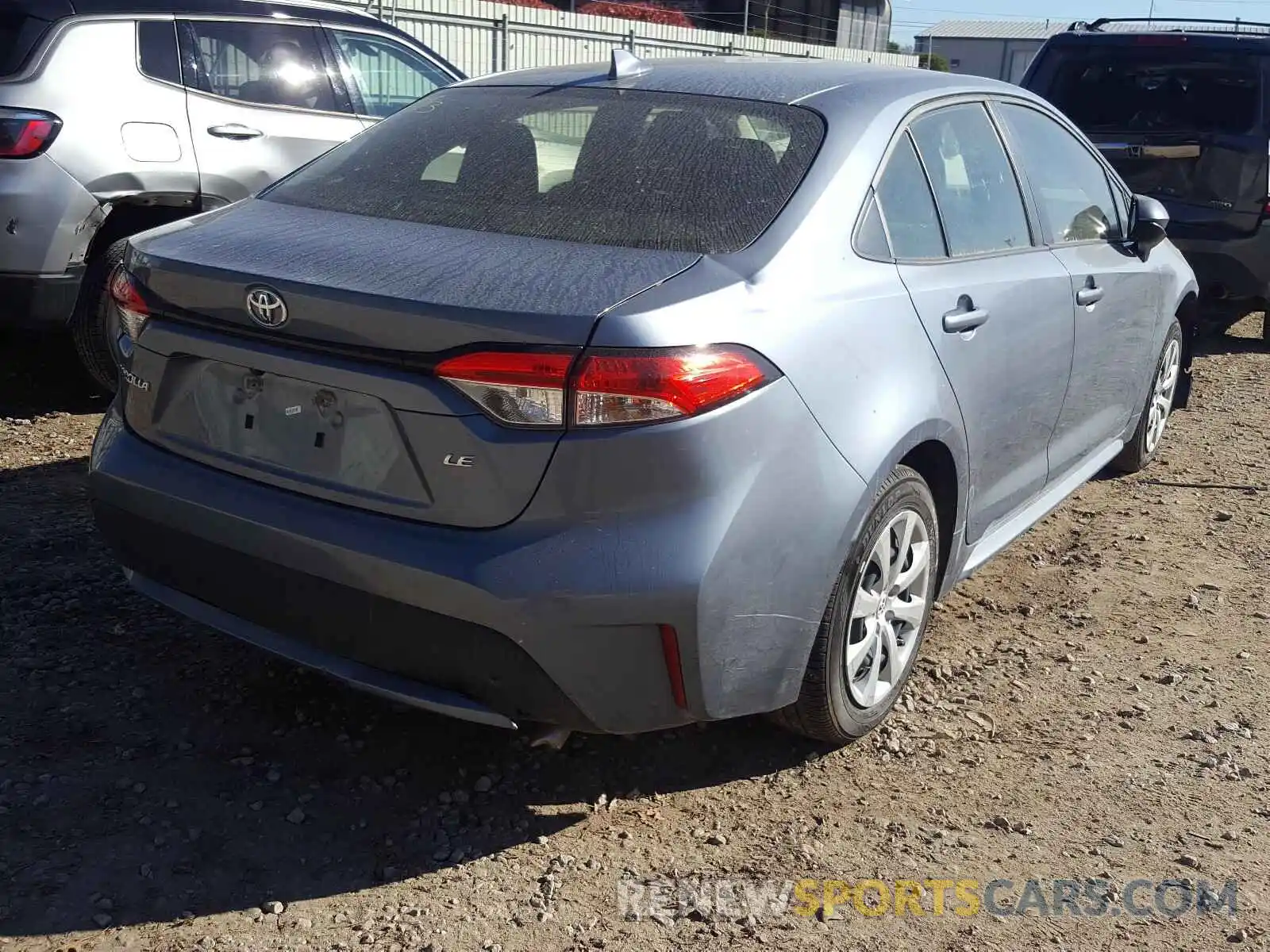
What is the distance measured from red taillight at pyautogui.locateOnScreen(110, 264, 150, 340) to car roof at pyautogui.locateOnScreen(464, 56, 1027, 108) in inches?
50.2

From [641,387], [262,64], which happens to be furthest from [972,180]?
[262,64]

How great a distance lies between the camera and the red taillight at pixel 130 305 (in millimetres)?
2979

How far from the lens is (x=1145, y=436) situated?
18.4 feet

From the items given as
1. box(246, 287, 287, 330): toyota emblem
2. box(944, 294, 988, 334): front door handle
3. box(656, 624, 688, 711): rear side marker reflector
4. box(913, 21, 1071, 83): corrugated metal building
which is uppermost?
box(246, 287, 287, 330): toyota emblem

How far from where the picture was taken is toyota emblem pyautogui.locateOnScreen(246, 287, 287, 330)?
8.79 ft

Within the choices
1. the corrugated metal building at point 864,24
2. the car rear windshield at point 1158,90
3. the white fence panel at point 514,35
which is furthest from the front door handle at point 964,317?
the corrugated metal building at point 864,24

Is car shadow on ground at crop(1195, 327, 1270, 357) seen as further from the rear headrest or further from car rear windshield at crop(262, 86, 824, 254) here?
the rear headrest

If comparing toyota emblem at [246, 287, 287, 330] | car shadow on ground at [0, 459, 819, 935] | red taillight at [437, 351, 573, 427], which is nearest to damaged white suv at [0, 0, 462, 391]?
car shadow on ground at [0, 459, 819, 935]

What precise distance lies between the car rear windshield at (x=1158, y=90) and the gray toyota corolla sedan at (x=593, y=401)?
491cm

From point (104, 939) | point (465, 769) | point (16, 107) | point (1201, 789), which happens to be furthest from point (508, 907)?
point (16, 107)

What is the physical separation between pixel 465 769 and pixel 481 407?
1071 millimetres

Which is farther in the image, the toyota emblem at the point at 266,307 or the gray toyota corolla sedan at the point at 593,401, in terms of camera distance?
the toyota emblem at the point at 266,307

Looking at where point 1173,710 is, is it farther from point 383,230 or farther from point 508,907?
point 383,230

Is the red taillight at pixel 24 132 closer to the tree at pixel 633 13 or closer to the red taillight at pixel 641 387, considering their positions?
the red taillight at pixel 641 387
